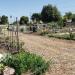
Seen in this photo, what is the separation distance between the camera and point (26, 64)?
10.0 meters

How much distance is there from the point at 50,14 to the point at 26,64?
60.3m

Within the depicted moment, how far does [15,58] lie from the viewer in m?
10.2

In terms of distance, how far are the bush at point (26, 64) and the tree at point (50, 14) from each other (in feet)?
193

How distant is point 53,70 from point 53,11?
6028 centimetres

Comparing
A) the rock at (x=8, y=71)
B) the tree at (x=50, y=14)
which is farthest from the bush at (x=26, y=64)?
the tree at (x=50, y=14)

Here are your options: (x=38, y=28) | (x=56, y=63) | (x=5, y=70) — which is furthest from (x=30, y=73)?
(x=38, y=28)

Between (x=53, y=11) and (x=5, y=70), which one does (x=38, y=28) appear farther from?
(x=5, y=70)

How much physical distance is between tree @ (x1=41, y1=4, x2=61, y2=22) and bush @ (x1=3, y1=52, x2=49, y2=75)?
58898 mm

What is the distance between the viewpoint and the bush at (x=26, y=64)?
972 centimetres

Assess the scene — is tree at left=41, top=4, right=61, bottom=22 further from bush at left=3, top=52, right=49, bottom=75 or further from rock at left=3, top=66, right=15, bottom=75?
rock at left=3, top=66, right=15, bottom=75

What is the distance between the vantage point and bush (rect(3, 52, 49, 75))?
31.9 feet

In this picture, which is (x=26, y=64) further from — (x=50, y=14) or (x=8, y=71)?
(x=50, y=14)

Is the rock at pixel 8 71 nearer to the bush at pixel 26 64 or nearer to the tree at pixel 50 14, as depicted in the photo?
the bush at pixel 26 64

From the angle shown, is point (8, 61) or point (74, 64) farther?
point (74, 64)
